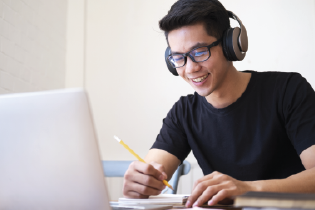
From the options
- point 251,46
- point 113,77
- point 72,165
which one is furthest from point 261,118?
point 113,77

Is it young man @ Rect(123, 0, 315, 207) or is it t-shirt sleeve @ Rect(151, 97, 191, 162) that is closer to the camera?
young man @ Rect(123, 0, 315, 207)

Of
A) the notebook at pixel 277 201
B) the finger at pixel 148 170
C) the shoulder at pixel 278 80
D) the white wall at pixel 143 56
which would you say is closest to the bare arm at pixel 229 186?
the finger at pixel 148 170

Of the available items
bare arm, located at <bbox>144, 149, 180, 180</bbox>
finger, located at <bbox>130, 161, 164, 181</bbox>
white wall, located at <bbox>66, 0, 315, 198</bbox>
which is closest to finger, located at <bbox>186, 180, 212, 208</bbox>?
finger, located at <bbox>130, 161, 164, 181</bbox>

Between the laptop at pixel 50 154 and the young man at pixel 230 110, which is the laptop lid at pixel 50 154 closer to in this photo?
the laptop at pixel 50 154

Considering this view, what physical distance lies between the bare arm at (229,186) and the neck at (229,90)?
54 centimetres

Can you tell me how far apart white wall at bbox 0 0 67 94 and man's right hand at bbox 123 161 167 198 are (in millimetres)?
1467

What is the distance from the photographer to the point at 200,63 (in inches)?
53.6

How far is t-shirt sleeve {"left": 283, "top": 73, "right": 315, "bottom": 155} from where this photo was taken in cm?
119

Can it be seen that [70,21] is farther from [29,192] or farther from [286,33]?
[29,192]

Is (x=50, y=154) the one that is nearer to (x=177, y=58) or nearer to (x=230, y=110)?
(x=177, y=58)

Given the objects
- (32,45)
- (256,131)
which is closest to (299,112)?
(256,131)

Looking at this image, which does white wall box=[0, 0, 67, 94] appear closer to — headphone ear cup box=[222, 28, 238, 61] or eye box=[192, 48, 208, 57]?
eye box=[192, 48, 208, 57]

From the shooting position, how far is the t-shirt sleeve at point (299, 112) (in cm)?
119

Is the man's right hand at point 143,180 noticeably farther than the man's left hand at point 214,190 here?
Yes
